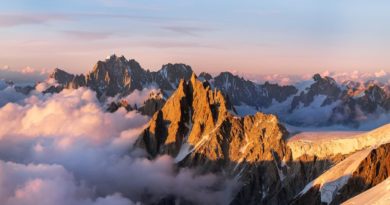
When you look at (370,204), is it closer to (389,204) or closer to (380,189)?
(389,204)

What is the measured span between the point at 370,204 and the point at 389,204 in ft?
20.1

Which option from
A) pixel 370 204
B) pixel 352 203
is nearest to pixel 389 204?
pixel 370 204

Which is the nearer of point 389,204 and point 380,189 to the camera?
point 389,204

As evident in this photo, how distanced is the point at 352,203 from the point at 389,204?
22.1 metres

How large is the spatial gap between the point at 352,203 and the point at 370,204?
638 inches

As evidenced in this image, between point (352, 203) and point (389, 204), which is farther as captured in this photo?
point (352, 203)

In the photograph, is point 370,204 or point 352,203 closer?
point 370,204

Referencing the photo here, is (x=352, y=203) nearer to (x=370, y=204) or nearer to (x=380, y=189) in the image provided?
(x=380, y=189)

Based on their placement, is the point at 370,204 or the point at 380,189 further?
the point at 380,189

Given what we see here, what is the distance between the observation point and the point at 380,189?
5128 inches

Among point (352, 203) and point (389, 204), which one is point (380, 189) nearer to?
point (352, 203)

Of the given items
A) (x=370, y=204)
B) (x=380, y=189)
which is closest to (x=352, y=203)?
(x=380, y=189)

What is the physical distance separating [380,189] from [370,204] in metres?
20.5

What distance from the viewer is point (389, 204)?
105 meters
